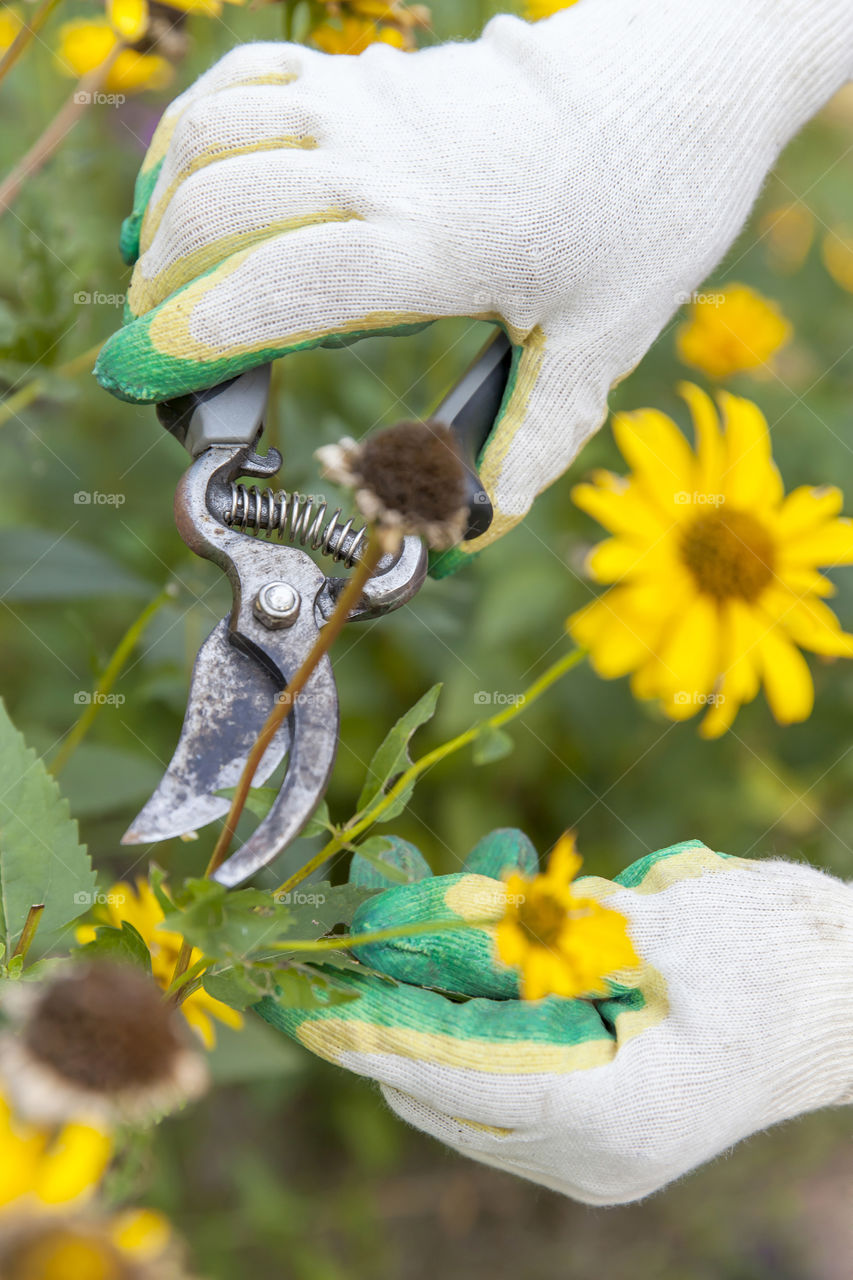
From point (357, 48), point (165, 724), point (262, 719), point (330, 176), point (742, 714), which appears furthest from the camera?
point (742, 714)

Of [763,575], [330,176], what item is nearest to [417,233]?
[330,176]

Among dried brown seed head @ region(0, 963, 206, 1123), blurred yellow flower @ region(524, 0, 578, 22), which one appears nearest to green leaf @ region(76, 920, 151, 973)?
dried brown seed head @ region(0, 963, 206, 1123)

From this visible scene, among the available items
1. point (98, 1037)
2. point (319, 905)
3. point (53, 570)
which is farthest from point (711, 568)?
point (53, 570)

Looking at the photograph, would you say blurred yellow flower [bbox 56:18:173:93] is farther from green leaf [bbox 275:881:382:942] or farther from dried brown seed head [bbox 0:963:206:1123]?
dried brown seed head [bbox 0:963:206:1123]

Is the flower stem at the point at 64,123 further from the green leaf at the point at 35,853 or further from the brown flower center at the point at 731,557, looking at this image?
the brown flower center at the point at 731,557

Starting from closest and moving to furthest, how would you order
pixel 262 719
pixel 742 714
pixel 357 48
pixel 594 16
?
pixel 262 719 < pixel 594 16 < pixel 357 48 < pixel 742 714

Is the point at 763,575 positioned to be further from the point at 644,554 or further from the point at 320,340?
the point at 320,340
